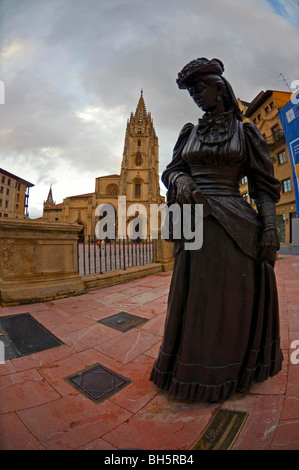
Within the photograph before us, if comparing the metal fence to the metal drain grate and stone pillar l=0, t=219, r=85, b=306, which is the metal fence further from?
the metal drain grate

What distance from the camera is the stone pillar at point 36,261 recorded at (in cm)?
372

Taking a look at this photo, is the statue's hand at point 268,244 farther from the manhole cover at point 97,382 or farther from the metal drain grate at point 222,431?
the manhole cover at point 97,382

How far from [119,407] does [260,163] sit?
6.89 ft

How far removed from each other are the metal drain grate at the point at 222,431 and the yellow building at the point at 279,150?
21180 mm

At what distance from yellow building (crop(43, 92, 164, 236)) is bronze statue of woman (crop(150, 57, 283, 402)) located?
38.7 meters

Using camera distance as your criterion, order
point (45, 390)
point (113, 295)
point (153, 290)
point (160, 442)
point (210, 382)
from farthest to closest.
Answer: point (153, 290) → point (113, 295) → point (45, 390) → point (210, 382) → point (160, 442)

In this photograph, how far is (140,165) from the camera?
43531 mm

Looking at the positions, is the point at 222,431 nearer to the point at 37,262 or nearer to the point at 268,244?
the point at 268,244

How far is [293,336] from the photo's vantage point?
231cm

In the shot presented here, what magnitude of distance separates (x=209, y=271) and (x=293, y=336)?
1772 mm

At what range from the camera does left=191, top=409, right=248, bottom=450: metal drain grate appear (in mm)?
1061

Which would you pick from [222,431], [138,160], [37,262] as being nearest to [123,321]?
[222,431]

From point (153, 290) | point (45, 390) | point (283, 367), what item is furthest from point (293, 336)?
point (153, 290)

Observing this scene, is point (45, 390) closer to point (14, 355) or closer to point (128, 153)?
point (14, 355)
